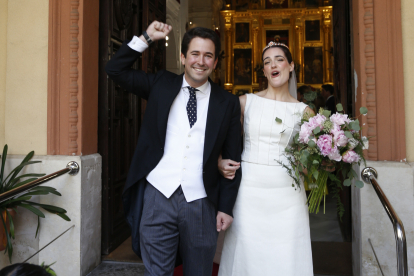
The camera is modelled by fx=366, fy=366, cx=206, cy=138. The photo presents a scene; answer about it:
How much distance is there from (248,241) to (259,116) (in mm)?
906

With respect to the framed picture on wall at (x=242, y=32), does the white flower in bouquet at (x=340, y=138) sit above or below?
below

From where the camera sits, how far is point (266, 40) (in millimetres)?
13977

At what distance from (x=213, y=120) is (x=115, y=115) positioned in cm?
205

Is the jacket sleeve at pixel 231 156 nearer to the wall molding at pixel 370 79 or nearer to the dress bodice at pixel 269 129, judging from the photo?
the dress bodice at pixel 269 129

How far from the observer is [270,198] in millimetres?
2590

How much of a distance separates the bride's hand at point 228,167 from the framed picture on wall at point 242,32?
1210cm

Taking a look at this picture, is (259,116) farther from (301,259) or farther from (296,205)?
(301,259)

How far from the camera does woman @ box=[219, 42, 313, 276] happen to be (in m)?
2.52

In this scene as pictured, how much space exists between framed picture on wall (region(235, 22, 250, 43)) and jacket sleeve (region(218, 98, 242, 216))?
11981 mm

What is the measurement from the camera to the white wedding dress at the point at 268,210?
2518 mm

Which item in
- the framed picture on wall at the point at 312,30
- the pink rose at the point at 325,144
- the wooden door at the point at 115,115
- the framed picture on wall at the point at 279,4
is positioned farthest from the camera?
the framed picture on wall at the point at 279,4

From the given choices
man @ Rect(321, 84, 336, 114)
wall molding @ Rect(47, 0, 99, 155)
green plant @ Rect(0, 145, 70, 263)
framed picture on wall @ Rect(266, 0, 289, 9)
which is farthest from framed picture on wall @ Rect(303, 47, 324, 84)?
green plant @ Rect(0, 145, 70, 263)

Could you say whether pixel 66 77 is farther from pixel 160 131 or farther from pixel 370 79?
pixel 370 79

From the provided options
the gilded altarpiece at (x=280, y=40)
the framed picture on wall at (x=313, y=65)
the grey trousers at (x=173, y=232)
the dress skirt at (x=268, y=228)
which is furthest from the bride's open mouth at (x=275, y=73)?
the framed picture on wall at (x=313, y=65)
